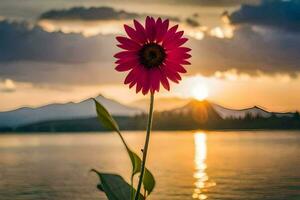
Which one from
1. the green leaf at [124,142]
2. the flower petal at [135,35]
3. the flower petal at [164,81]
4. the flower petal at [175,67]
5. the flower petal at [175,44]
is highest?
the flower petal at [135,35]

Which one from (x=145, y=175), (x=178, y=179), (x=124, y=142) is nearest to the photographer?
(x=124, y=142)

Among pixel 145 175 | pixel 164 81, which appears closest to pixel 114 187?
pixel 145 175

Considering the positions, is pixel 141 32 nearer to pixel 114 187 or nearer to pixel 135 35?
pixel 135 35

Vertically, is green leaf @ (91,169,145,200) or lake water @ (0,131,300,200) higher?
green leaf @ (91,169,145,200)

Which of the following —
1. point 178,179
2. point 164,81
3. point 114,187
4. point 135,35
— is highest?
point 135,35

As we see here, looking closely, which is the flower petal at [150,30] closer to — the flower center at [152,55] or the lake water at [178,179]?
the flower center at [152,55]

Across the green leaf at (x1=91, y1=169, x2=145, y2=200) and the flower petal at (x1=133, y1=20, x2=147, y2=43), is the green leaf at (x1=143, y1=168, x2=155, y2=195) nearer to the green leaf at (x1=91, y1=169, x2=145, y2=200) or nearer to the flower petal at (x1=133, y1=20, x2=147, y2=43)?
the green leaf at (x1=91, y1=169, x2=145, y2=200)

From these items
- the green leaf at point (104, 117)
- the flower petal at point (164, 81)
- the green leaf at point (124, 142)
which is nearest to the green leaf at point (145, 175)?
the green leaf at point (124, 142)

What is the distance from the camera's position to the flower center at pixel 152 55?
1800 mm

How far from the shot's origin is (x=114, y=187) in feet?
6.54

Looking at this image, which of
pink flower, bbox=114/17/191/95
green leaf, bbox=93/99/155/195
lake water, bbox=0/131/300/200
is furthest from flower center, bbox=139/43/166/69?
lake water, bbox=0/131/300/200

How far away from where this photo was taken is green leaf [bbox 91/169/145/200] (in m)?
1.97

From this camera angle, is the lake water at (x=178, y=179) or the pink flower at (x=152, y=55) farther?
the lake water at (x=178, y=179)

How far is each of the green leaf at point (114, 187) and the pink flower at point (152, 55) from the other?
1.06 feet
